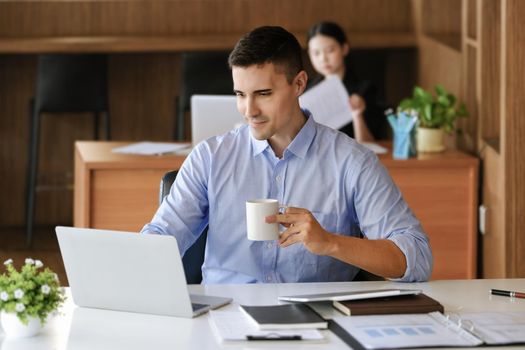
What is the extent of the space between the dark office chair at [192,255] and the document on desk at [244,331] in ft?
2.25

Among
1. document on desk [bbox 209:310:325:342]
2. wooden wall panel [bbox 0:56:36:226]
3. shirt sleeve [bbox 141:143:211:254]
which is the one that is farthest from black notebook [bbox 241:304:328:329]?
wooden wall panel [bbox 0:56:36:226]

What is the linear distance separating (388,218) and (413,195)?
1858mm

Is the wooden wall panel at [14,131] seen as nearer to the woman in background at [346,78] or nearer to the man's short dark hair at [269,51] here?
the woman in background at [346,78]

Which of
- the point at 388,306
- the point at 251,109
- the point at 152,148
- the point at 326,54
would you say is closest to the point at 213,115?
the point at 152,148

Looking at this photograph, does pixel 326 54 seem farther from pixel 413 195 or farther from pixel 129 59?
pixel 129 59

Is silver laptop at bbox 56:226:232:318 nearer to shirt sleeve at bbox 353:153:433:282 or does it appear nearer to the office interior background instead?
shirt sleeve at bbox 353:153:433:282

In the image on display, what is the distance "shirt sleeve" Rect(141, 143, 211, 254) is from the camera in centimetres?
260

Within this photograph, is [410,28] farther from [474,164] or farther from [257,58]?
[257,58]

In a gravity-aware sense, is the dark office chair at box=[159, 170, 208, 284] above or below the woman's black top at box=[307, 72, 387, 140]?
below

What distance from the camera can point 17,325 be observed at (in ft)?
6.48

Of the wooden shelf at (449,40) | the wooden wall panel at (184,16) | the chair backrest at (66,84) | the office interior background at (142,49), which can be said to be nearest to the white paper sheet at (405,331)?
the wooden shelf at (449,40)

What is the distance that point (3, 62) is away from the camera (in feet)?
20.2

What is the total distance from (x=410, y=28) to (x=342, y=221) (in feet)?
12.7

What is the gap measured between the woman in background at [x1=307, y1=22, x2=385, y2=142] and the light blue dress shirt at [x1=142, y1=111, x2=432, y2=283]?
214 cm
